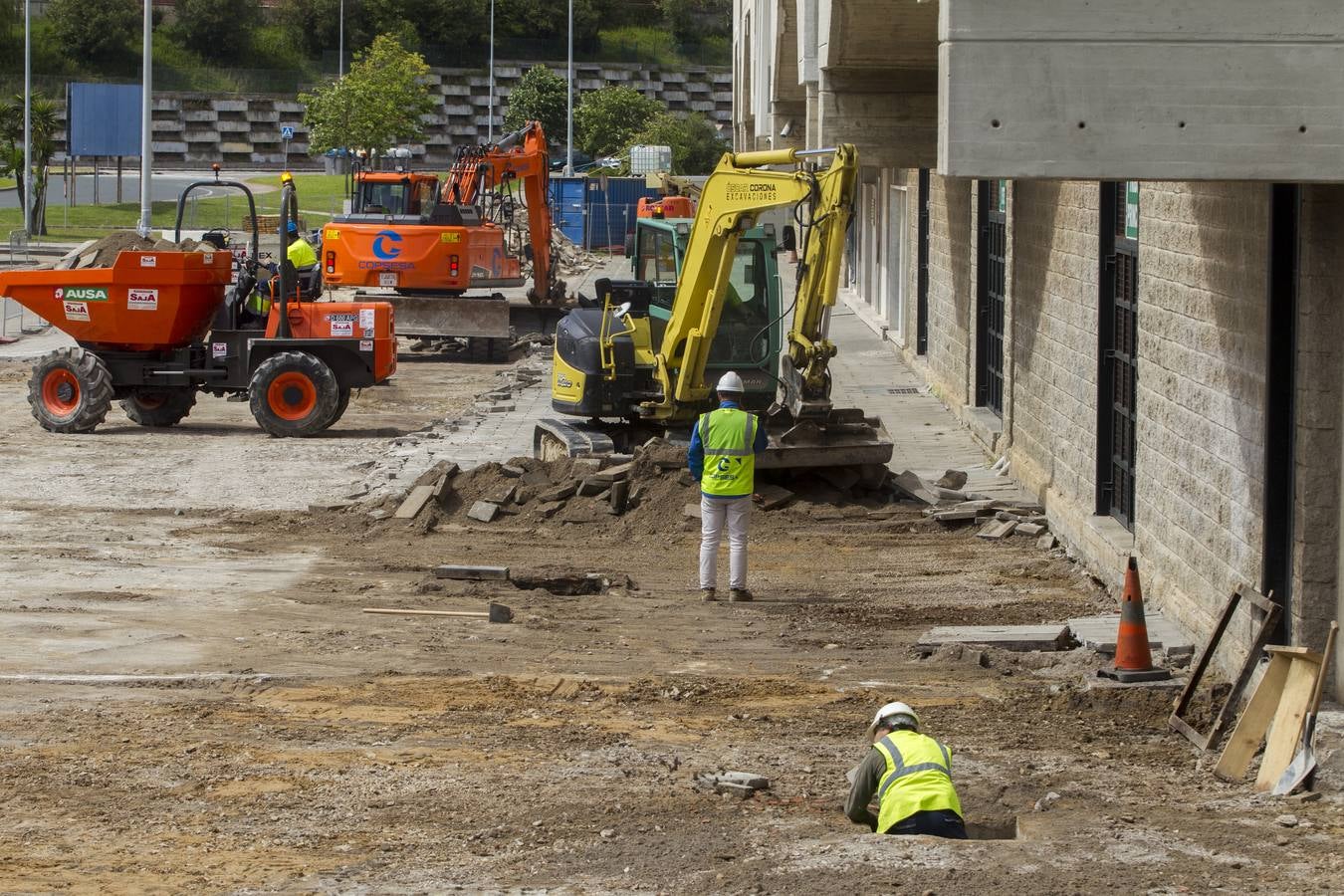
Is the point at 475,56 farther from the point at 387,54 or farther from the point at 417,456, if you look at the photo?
the point at 417,456

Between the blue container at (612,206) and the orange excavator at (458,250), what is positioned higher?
the blue container at (612,206)

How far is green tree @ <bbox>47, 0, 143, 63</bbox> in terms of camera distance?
85938 mm

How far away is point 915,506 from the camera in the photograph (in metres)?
15.8

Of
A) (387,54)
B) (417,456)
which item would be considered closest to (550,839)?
(417,456)

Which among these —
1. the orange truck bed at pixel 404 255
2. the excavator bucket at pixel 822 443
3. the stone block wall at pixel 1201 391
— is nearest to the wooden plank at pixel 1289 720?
the stone block wall at pixel 1201 391

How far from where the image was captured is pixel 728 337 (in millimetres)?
17531

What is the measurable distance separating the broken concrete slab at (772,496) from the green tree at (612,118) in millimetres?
56809

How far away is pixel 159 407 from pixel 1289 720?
1614cm

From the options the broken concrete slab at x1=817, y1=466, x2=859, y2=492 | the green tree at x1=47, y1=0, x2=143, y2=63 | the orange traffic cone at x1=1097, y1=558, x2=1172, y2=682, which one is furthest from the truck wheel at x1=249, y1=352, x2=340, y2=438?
the green tree at x1=47, y1=0, x2=143, y2=63

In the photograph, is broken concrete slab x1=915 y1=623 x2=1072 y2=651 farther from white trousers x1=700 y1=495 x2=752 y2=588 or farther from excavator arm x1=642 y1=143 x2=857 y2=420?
excavator arm x1=642 y1=143 x2=857 y2=420

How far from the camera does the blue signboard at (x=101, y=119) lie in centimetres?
5891

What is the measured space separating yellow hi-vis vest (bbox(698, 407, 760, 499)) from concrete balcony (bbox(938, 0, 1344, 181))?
15.7ft

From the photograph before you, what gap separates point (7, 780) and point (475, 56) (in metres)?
85.9

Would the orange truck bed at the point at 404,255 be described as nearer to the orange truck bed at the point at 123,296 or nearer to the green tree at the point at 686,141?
the orange truck bed at the point at 123,296
